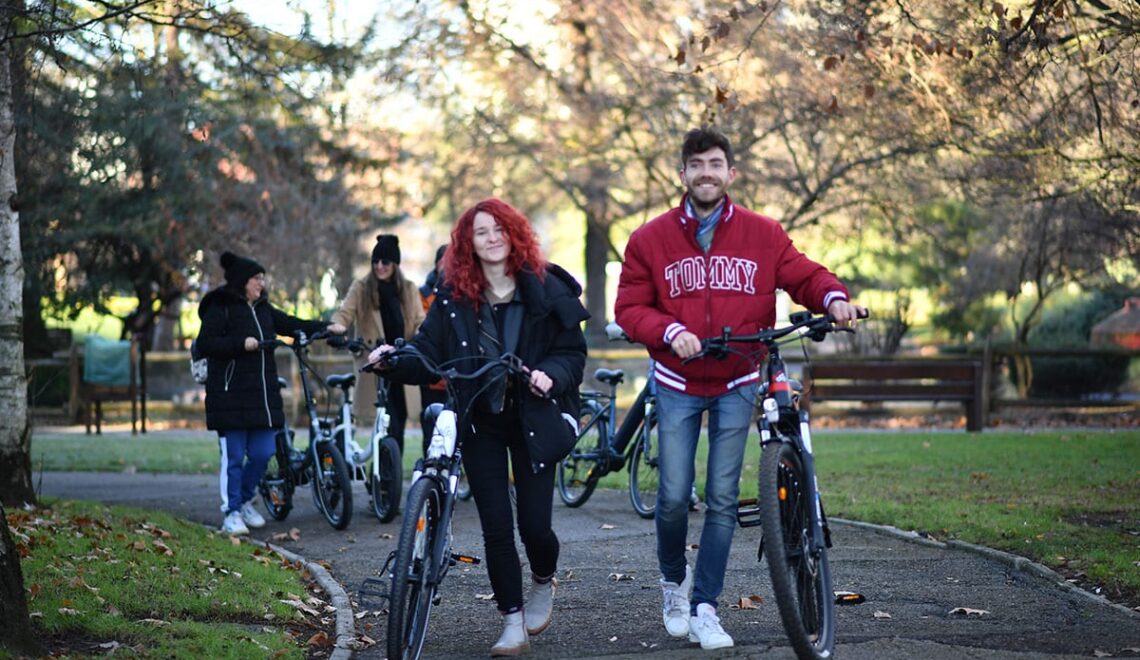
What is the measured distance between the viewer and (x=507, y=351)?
6328 millimetres

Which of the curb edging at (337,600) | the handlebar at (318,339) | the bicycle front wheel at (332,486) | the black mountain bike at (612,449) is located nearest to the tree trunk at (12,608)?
the curb edging at (337,600)

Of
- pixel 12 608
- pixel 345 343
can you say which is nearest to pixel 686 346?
pixel 12 608

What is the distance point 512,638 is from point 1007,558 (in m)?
3.50

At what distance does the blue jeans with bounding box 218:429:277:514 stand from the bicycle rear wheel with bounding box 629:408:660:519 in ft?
8.69

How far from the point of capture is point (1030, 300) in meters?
42.6

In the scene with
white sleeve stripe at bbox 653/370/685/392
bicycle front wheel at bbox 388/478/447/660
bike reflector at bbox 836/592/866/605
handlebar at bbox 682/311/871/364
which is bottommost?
bike reflector at bbox 836/592/866/605

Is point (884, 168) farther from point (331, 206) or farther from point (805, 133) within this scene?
point (331, 206)

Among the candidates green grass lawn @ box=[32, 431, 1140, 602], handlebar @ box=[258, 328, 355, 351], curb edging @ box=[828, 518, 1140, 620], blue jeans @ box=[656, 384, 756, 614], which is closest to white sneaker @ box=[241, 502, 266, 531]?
handlebar @ box=[258, 328, 355, 351]

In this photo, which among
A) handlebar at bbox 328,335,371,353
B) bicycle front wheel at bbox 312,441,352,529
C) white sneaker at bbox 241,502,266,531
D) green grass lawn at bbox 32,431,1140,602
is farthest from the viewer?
white sneaker at bbox 241,502,266,531

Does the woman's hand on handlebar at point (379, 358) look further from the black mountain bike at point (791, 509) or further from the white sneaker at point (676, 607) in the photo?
the white sneaker at point (676, 607)

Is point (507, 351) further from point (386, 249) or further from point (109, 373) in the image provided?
point (109, 373)

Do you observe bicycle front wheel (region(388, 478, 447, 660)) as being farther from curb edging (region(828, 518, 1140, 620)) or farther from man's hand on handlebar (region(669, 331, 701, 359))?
curb edging (region(828, 518, 1140, 620))

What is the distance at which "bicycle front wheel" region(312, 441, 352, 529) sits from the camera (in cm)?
1082

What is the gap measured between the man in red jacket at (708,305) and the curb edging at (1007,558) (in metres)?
2.13
